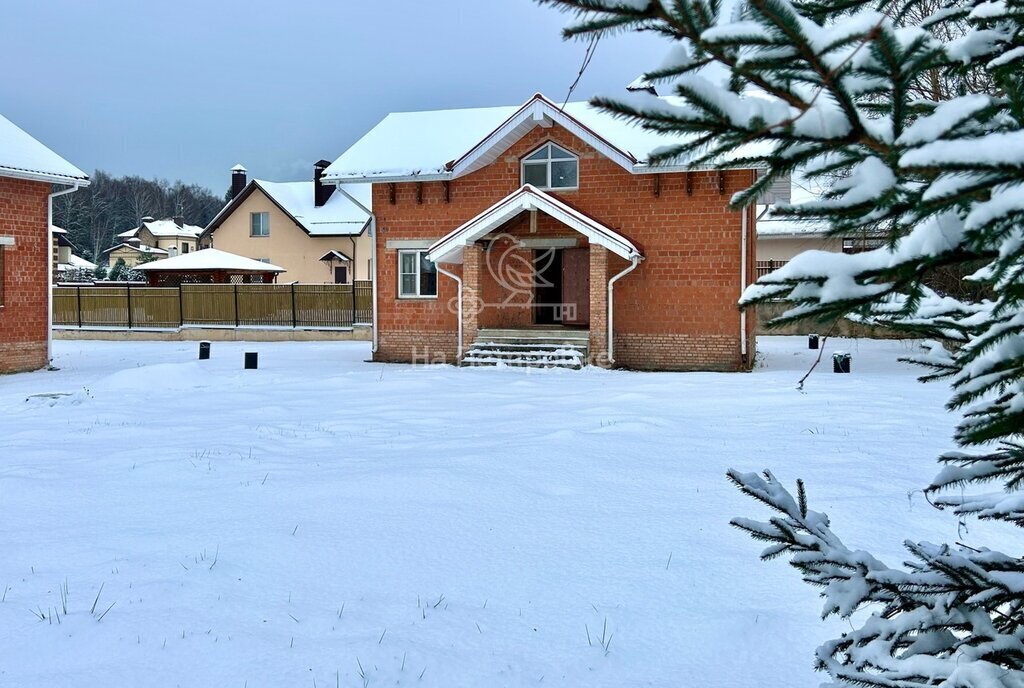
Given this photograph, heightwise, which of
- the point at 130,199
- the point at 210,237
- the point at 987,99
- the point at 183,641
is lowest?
the point at 183,641

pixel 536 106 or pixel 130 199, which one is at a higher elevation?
pixel 130 199

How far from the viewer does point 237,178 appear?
46250mm

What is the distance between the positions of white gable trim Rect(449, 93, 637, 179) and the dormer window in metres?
0.52

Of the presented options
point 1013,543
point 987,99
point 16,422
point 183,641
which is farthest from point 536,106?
point 987,99

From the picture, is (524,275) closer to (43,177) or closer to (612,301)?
(612,301)

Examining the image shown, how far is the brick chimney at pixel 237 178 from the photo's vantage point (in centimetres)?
4560

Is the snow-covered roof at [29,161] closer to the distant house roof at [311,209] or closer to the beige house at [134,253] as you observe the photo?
the distant house roof at [311,209]

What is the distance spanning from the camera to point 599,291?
1689cm

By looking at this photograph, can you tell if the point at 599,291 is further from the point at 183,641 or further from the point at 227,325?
the point at 227,325

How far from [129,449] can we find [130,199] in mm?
93034

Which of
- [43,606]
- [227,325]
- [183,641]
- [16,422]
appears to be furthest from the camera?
[227,325]

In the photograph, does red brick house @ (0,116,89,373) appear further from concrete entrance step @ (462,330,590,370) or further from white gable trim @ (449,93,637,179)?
concrete entrance step @ (462,330,590,370)

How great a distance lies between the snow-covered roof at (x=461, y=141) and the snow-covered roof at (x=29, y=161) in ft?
17.5

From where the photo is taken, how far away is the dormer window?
17688mm
